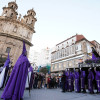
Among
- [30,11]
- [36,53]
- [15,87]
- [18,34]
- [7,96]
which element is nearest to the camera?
[7,96]

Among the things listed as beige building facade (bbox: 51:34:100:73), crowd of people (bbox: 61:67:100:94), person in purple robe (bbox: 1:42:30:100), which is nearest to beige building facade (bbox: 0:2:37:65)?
beige building facade (bbox: 51:34:100:73)

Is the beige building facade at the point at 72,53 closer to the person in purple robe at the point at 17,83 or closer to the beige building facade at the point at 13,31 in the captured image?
the beige building facade at the point at 13,31

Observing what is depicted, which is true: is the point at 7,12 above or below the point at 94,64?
above

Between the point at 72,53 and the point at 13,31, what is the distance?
21320mm

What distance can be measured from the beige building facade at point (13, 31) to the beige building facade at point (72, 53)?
1242 centimetres

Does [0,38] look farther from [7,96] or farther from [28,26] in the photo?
[7,96]

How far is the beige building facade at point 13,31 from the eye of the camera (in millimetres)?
25578

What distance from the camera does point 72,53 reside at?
982 inches

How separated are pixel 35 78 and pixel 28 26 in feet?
82.3

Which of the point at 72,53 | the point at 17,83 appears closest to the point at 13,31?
the point at 72,53

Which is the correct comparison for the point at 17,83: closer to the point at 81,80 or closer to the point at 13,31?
the point at 81,80

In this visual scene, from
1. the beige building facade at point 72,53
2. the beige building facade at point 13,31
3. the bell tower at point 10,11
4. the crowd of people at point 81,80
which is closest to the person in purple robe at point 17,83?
the crowd of people at point 81,80

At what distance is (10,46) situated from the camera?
25875 millimetres

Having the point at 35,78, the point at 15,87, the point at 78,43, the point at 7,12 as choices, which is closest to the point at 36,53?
the point at 7,12
